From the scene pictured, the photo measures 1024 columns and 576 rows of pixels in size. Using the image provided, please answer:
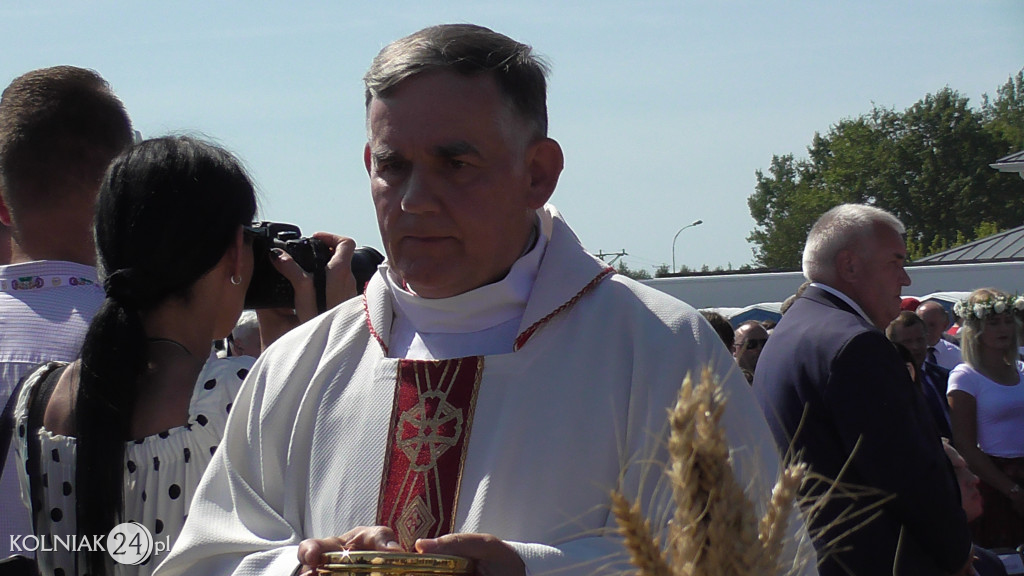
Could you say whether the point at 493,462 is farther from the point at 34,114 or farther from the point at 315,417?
the point at 34,114

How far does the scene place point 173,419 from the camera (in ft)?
7.86

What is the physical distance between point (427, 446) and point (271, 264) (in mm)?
757

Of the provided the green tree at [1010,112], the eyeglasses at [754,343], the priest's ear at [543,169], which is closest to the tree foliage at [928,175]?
the green tree at [1010,112]

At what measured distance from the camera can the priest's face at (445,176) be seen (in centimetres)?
219

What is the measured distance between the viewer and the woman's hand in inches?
110

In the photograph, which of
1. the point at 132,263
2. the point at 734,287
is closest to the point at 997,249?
the point at 734,287

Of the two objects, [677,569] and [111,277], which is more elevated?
[111,277]

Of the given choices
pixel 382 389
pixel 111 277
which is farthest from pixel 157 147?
pixel 382 389

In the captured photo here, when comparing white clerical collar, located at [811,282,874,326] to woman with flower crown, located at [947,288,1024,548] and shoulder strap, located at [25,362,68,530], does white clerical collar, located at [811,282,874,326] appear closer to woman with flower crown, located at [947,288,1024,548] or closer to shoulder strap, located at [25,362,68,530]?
woman with flower crown, located at [947,288,1024,548]

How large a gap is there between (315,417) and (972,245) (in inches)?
1047

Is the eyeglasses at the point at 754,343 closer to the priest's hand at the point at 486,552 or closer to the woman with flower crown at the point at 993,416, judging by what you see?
the woman with flower crown at the point at 993,416

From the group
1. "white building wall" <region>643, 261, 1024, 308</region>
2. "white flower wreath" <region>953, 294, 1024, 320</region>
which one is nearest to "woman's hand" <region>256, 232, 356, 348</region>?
"white flower wreath" <region>953, 294, 1024, 320</region>

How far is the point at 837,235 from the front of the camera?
4625 millimetres

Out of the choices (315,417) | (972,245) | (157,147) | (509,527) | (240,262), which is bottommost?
(972,245)
